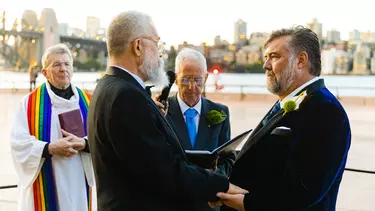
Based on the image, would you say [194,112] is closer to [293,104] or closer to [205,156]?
[205,156]

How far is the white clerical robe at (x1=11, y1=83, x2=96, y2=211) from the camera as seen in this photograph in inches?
150

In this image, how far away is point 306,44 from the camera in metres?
2.65

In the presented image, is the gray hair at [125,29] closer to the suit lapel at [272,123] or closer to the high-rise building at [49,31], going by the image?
the suit lapel at [272,123]

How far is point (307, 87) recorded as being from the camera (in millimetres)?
2611

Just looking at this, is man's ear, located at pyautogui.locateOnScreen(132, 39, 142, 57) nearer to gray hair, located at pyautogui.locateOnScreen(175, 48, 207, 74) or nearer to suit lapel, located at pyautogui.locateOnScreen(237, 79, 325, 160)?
suit lapel, located at pyautogui.locateOnScreen(237, 79, 325, 160)

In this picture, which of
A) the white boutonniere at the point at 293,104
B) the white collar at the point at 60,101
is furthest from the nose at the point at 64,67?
the white boutonniere at the point at 293,104

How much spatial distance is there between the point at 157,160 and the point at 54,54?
211 cm

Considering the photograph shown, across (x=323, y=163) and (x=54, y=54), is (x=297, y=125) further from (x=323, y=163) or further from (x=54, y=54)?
(x=54, y=54)

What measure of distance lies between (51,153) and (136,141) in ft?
5.65

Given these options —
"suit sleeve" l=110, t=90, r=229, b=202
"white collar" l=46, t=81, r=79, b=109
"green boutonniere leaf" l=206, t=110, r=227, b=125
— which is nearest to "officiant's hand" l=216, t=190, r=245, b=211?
"suit sleeve" l=110, t=90, r=229, b=202

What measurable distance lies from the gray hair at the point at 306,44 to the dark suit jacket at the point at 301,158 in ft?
0.40

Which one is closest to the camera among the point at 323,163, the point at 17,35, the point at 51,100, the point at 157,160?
the point at 157,160

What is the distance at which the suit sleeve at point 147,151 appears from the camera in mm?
2229

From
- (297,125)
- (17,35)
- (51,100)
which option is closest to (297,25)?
(297,125)
